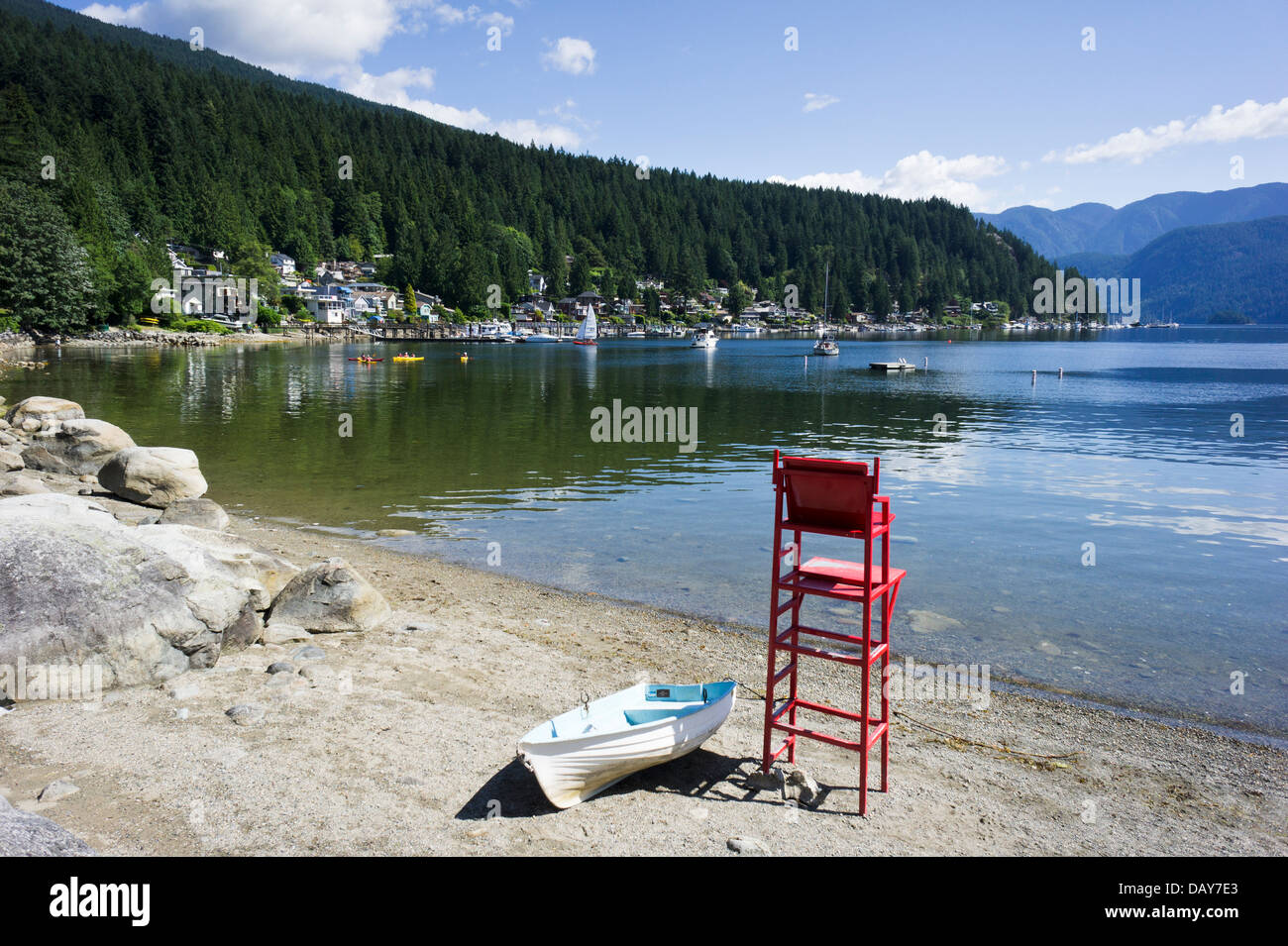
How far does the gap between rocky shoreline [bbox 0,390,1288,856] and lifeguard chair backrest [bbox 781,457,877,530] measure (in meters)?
2.77

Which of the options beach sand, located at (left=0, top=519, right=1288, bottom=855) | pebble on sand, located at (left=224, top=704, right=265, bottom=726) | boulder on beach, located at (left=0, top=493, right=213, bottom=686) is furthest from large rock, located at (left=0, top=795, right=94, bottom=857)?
boulder on beach, located at (left=0, top=493, right=213, bottom=686)

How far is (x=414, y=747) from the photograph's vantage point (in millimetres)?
8406

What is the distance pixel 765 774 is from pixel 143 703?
24.1ft

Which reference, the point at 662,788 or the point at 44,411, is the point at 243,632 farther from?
the point at 44,411

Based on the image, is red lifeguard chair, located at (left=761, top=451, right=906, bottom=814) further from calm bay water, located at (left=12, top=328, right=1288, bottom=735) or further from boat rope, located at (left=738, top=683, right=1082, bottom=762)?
calm bay water, located at (left=12, top=328, right=1288, bottom=735)

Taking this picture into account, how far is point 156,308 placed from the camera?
392 ft

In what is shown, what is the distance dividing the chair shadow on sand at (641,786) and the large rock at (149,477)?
16.6 meters

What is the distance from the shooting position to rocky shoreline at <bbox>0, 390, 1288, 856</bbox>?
22.5ft

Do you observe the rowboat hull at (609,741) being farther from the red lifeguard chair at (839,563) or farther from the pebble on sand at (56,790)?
the pebble on sand at (56,790)

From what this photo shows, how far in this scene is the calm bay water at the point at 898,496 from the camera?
13742 mm

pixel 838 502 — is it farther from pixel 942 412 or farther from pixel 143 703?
pixel 942 412
